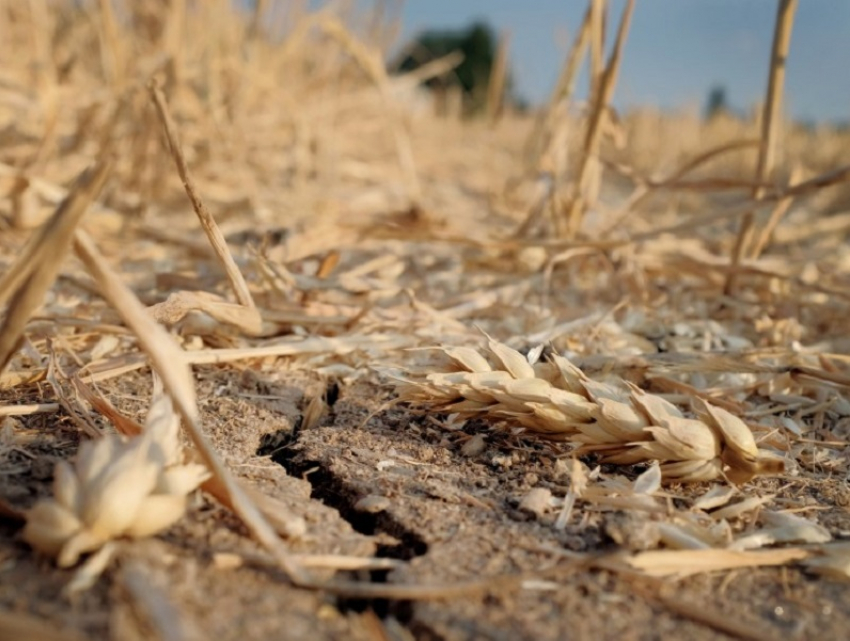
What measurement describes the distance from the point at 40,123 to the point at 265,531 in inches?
108

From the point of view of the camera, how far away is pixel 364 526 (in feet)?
3.07

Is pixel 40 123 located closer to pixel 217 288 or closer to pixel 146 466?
pixel 217 288

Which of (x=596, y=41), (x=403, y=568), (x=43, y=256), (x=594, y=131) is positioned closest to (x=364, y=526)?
(x=403, y=568)

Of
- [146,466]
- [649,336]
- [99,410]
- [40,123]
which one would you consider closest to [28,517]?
[146,466]

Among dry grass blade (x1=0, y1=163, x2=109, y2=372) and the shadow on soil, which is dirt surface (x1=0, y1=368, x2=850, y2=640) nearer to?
the shadow on soil

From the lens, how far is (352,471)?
1.04m

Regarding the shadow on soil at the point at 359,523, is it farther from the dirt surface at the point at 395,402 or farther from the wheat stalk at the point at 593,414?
the wheat stalk at the point at 593,414

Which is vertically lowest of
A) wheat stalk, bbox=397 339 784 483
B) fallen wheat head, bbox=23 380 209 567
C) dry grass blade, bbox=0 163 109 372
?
wheat stalk, bbox=397 339 784 483

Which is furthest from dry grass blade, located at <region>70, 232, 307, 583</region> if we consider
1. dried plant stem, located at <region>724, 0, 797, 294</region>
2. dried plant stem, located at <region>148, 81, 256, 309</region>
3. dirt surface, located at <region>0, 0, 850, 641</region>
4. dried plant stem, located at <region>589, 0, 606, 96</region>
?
dried plant stem, located at <region>589, 0, 606, 96</region>

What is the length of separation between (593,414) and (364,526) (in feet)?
1.13

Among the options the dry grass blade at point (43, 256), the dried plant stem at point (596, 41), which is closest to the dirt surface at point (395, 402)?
the dry grass blade at point (43, 256)

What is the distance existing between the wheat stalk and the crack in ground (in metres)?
0.19

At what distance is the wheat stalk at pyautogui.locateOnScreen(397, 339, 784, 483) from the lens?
991 millimetres

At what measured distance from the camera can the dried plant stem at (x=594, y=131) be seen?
1937mm
